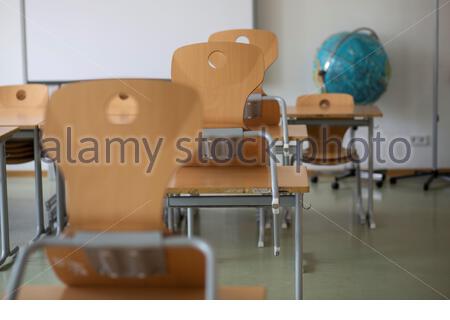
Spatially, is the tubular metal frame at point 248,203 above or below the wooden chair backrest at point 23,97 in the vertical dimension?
below

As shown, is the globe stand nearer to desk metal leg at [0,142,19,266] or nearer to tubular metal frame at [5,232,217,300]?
desk metal leg at [0,142,19,266]

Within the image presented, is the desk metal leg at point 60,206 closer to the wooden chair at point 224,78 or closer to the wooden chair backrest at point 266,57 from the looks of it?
the wooden chair backrest at point 266,57

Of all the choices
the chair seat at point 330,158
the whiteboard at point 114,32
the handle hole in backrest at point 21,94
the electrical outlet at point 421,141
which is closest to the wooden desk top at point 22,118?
the handle hole in backrest at point 21,94

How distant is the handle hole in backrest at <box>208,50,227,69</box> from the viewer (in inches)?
133

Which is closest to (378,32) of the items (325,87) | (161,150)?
(325,87)

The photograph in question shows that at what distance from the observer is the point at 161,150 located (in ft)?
6.48

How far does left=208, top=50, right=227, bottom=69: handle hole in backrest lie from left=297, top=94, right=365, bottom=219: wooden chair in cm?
149

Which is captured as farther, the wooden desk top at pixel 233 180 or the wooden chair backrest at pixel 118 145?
the wooden desk top at pixel 233 180

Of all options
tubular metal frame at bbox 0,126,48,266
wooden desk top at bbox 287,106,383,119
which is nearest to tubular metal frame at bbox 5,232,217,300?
tubular metal frame at bbox 0,126,48,266

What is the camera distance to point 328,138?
18.3 ft

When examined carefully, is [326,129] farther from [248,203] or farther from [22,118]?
[248,203]

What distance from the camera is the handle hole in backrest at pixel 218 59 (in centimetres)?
338

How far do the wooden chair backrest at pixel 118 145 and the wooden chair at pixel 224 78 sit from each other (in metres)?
1.30
